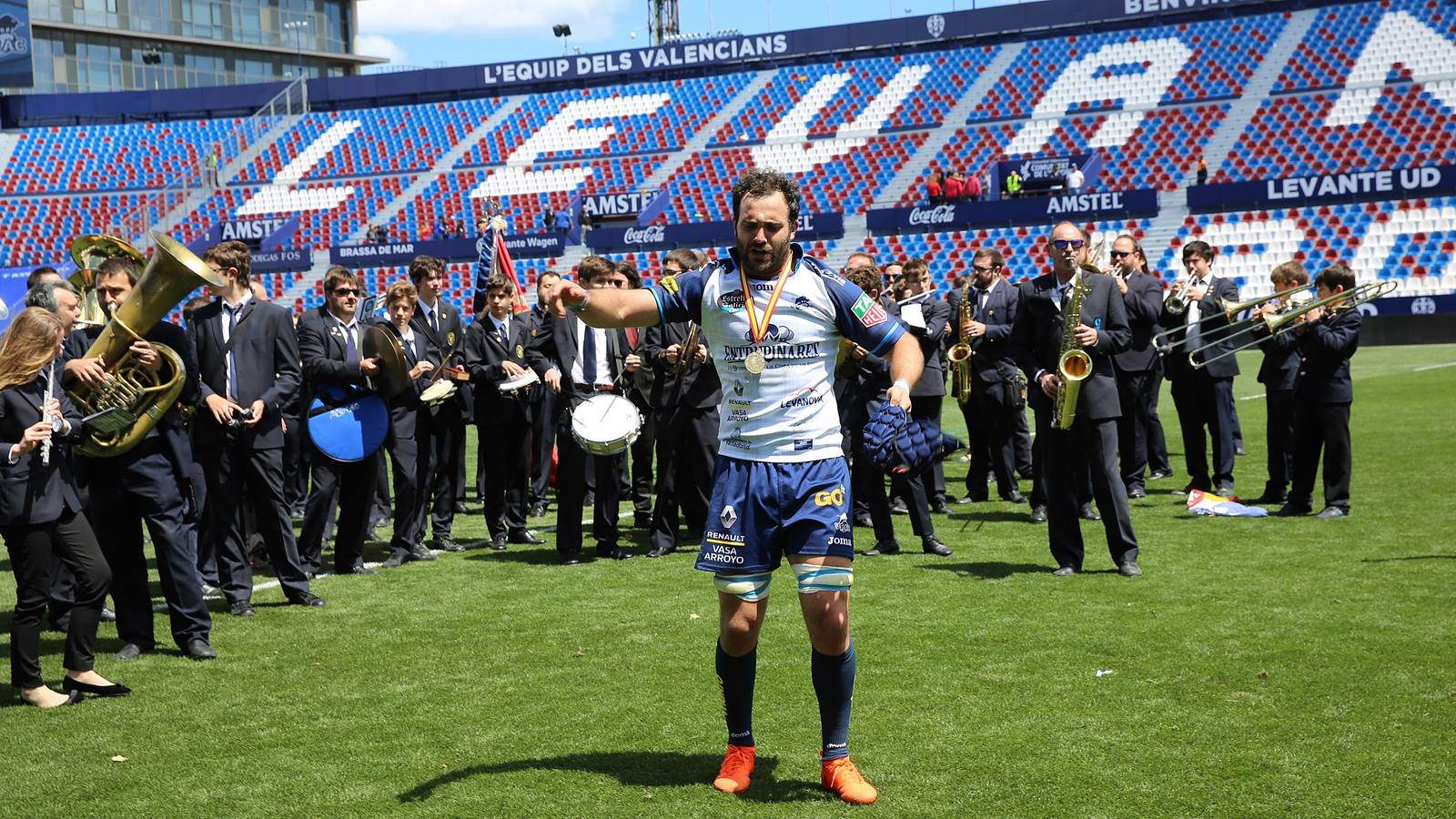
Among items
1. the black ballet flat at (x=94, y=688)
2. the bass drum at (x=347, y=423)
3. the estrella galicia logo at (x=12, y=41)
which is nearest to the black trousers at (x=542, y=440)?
the bass drum at (x=347, y=423)

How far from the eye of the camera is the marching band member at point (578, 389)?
9320 millimetres

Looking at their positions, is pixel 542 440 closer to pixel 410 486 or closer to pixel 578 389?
pixel 578 389

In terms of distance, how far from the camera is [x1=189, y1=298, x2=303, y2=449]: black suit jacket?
7.43 m

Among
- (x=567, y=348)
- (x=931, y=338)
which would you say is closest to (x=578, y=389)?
(x=567, y=348)

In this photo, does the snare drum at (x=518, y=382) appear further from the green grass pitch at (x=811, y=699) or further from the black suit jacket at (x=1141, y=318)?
the black suit jacket at (x=1141, y=318)

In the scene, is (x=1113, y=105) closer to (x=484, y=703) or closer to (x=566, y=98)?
(x=566, y=98)

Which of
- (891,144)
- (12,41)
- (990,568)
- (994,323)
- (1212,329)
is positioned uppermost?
(12,41)

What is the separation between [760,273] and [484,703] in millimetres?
2381

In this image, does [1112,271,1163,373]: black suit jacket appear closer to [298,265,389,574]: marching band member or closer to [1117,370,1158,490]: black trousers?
[1117,370,1158,490]: black trousers

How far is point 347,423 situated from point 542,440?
137 inches

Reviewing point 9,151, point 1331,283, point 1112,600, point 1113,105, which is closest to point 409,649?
point 1112,600

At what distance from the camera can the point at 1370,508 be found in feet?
33.8

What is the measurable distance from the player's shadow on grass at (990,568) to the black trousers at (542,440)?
3528 millimetres

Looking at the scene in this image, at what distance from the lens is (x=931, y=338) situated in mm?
9766
